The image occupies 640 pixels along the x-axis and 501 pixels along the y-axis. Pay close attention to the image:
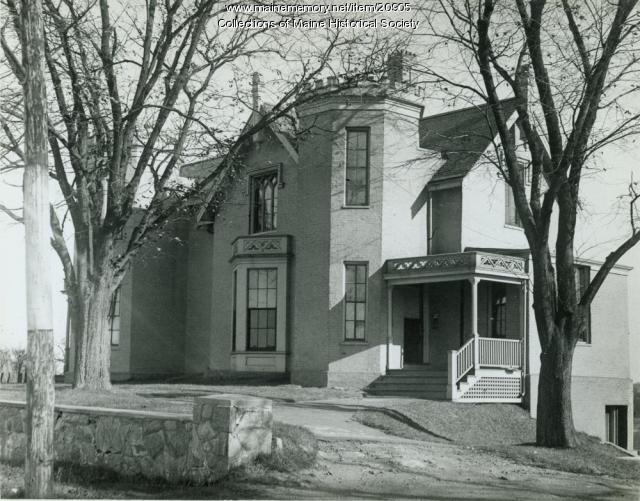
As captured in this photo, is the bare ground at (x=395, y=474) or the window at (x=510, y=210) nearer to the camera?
the bare ground at (x=395, y=474)

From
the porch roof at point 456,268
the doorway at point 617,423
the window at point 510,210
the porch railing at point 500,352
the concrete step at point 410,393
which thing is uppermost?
the window at point 510,210

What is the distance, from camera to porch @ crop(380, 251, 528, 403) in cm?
2169

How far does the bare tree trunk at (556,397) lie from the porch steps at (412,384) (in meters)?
6.09

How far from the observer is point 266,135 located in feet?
87.0

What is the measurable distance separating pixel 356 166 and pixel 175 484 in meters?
15.3

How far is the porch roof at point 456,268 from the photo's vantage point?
867 inches

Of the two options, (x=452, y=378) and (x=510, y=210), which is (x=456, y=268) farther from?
(x=510, y=210)

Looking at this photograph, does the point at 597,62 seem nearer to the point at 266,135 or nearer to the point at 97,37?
the point at 97,37

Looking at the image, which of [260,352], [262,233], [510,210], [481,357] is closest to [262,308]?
[260,352]

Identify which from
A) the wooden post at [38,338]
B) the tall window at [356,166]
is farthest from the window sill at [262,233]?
the wooden post at [38,338]

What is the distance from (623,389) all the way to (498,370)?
6.46 m

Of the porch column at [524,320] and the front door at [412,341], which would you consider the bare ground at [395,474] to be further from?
the front door at [412,341]

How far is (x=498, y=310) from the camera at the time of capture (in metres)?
24.6

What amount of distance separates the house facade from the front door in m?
0.04
